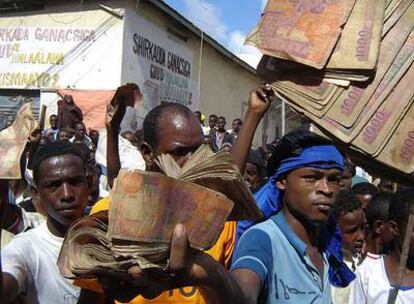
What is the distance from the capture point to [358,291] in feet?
11.0

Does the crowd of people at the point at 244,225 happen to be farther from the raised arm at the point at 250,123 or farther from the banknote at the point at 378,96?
the banknote at the point at 378,96

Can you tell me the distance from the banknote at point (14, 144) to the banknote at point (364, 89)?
34.0 inches

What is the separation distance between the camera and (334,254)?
262 cm

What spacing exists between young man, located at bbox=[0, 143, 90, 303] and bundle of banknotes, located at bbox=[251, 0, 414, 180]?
1.06m

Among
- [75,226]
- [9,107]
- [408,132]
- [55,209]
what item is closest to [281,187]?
[408,132]

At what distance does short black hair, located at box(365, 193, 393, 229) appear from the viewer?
4625 millimetres

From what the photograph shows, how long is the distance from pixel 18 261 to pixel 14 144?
585 mm

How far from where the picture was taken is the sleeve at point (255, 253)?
206cm

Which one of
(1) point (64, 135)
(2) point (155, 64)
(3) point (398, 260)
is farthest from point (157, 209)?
(2) point (155, 64)

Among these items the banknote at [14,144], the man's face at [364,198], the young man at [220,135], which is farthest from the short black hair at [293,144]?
the young man at [220,135]

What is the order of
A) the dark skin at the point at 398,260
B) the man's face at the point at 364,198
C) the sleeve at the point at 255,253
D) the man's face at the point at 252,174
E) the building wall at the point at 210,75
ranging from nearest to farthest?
the sleeve at the point at 255,253 → the dark skin at the point at 398,260 → the man's face at the point at 364,198 → the man's face at the point at 252,174 → the building wall at the point at 210,75

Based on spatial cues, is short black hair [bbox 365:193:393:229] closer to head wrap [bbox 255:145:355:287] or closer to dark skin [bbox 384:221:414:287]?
dark skin [bbox 384:221:414:287]

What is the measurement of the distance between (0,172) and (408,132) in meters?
1.14

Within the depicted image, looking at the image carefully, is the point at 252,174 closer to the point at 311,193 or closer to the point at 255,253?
the point at 311,193
